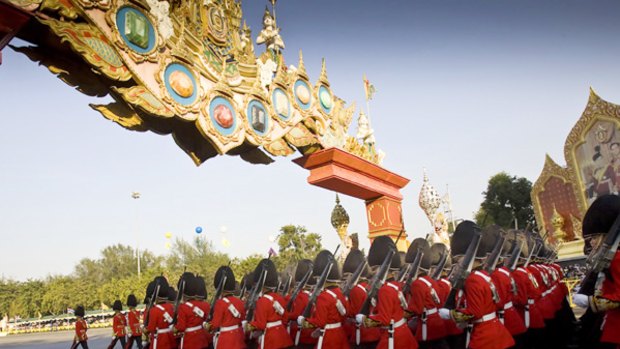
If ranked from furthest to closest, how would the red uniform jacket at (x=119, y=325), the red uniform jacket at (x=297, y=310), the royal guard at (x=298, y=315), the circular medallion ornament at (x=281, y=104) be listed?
1. the red uniform jacket at (x=119, y=325)
2. the circular medallion ornament at (x=281, y=104)
3. the red uniform jacket at (x=297, y=310)
4. the royal guard at (x=298, y=315)

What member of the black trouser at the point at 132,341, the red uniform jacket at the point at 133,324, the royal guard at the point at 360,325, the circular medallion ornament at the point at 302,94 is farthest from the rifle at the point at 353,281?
the red uniform jacket at the point at 133,324

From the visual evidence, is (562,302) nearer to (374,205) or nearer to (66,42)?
(374,205)

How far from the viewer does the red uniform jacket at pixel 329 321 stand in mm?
5449

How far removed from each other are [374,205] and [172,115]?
22.3ft

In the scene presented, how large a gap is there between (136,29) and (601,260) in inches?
274

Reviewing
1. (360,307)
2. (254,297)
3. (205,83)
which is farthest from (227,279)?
(205,83)

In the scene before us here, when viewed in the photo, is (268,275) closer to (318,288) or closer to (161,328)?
(318,288)

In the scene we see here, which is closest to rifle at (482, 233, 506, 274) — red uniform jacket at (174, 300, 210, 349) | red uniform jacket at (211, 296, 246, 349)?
red uniform jacket at (211, 296, 246, 349)

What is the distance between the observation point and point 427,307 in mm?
5441

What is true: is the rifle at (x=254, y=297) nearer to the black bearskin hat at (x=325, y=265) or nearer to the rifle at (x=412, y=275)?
the black bearskin hat at (x=325, y=265)

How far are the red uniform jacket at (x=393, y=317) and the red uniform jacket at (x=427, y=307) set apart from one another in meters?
0.64

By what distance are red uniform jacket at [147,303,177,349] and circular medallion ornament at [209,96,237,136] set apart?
3378 mm

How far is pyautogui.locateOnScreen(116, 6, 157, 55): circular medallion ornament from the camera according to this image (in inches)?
271

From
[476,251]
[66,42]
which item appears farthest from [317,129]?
[476,251]
